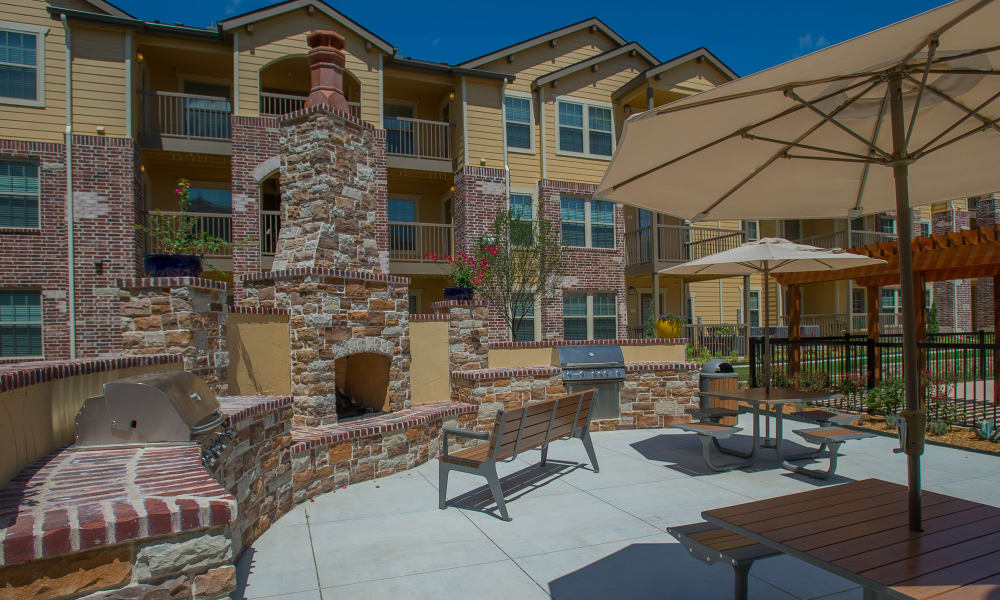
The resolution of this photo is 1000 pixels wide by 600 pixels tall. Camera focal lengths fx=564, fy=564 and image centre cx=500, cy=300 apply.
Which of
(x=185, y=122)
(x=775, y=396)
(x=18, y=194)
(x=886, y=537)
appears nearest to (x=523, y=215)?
(x=185, y=122)

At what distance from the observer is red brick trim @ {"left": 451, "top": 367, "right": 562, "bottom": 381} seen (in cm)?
844

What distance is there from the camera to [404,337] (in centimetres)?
812

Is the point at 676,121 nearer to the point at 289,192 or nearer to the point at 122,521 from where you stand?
the point at 122,521

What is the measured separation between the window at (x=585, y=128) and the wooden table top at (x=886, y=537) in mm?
14753

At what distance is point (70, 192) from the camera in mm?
12414

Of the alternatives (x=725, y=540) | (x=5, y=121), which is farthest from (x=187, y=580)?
(x=5, y=121)

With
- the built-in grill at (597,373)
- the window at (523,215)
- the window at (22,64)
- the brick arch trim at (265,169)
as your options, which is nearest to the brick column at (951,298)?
the window at (523,215)

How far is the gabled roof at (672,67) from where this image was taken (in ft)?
53.9

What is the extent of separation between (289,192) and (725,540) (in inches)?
271

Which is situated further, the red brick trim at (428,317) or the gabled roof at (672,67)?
the gabled roof at (672,67)

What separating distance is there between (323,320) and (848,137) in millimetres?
5733

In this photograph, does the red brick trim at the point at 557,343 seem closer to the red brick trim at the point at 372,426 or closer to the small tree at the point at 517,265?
the red brick trim at the point at 372,426

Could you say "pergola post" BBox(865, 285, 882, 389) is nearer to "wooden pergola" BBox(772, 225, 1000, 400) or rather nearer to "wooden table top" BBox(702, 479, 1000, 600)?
"wooden pergola" BBox(772, 225, 1000, 400)

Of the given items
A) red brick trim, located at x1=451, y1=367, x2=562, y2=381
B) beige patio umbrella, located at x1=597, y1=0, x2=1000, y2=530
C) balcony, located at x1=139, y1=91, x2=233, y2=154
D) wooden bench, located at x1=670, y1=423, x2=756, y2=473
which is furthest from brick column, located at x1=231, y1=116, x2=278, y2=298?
beige patio umbrella, located at x1=597, y1=0, x2=1000, y2=530
